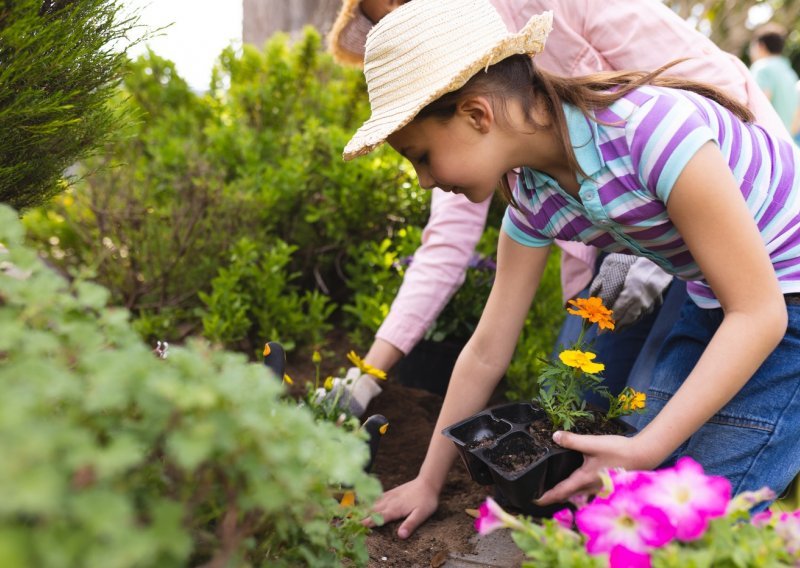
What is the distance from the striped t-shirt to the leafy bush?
4.63 feet

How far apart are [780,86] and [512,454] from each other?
22.9 feet

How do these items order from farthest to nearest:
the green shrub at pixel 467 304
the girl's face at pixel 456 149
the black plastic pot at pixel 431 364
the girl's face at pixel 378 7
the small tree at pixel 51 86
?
the black plastic pot at pixel 431 364 → the green shrub at pixel 467 304 → the girl's face at pixel 378 7 → the girl's face at pixel 456 149 → the small tree at pixel 51 86

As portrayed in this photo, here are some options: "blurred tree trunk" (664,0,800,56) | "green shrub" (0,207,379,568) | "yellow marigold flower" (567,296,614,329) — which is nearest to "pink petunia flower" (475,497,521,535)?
"green shrub" (0,207,379,568)

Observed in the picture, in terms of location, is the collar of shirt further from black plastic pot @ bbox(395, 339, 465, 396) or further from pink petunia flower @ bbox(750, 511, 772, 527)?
black plastic pot @ bbox(395, 339, 465, 396)

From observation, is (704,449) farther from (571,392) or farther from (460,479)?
(460,479)

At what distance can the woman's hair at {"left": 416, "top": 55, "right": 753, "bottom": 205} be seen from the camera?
5.57 ft

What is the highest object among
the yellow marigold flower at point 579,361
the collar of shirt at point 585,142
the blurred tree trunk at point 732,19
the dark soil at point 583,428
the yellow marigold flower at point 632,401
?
the collar of shirt at point 585,142

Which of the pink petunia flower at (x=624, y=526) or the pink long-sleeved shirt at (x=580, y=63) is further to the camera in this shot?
the pink long-sleeved shirt at (x=580, y=63)

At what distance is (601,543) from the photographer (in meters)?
1.06

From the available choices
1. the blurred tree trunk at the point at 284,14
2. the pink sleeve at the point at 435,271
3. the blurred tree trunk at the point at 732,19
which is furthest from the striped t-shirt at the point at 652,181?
the blurred tree trunk at the point at 732,19

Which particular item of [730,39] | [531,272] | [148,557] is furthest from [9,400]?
[730,39]

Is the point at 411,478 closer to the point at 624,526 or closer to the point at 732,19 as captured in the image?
the point at 624,526

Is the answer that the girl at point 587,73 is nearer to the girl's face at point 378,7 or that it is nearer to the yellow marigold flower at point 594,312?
the girl's face at point 378,7

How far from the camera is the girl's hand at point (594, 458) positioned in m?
1.51
